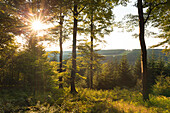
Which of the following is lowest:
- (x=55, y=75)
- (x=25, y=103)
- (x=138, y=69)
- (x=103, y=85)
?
(x=103, y=85)

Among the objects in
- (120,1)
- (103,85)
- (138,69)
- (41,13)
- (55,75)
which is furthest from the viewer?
(138,69)

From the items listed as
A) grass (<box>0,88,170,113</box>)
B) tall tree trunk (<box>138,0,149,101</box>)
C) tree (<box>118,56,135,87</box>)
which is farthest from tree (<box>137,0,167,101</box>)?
tree (<box>118,56,135,87</box>)

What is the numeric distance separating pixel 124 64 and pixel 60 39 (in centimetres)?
2624

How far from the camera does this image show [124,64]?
3412 cm

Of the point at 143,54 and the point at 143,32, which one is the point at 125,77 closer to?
the point at 143,54

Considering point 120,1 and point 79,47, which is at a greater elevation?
point 120,1

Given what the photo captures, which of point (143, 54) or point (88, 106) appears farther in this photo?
point (143, 54)

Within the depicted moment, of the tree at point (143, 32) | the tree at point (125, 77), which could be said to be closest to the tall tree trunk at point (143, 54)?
the tree at point (143, 32)

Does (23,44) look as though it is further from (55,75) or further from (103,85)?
(103,85)

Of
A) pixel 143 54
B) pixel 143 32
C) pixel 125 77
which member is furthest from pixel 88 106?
pixel 125 77

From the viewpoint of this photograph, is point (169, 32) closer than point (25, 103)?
No

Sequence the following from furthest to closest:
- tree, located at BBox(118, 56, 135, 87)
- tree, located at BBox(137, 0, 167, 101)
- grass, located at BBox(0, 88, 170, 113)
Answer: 1. tree, located at BBox(118, 56, 135, 87)
2. tree, located at BBox(137, 0, 167, 101)
3. grass, located at BBox(0, 88, 170, 113)

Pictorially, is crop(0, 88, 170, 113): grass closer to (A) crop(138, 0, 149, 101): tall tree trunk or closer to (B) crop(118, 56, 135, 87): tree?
(A) crop(138, 0, 149, 101): tall tree trunk

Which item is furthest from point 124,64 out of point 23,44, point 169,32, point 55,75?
point 23,44
